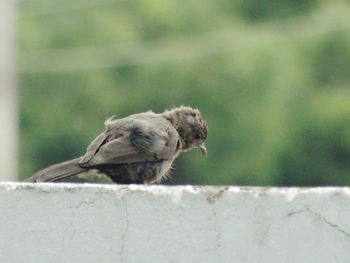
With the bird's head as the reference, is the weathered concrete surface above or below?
below

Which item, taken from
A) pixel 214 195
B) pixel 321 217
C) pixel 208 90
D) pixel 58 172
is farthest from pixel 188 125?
pixel 208 90

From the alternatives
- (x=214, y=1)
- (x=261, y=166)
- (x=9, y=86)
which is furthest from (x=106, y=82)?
(x=9, y=86)

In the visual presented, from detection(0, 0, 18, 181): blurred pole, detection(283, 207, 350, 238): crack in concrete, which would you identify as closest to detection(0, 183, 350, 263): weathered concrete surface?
detection(283, 207, 350, 238): crack in concrete

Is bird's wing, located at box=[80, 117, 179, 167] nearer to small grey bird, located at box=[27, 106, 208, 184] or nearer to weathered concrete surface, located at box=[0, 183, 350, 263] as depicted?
small grey bird, located at box=[27, 106, 208, 184]

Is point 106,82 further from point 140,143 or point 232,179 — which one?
point 140,143

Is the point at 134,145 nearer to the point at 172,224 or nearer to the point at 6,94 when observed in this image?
the point at 172,224

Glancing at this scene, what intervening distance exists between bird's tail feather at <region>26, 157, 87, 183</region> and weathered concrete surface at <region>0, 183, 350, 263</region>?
2.48 metres

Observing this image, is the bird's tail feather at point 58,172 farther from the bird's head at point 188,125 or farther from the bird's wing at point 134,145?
the bird's head at point 188,125

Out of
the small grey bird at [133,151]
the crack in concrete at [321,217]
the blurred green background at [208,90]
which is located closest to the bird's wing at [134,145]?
the small grey bird at [133,151]

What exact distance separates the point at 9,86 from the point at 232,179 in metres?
9.53

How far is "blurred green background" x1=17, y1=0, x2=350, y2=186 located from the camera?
33500mm

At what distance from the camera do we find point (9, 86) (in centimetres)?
2328

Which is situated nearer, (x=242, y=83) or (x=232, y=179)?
(x=232, y=179)

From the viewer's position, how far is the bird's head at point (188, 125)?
36.0 feet
